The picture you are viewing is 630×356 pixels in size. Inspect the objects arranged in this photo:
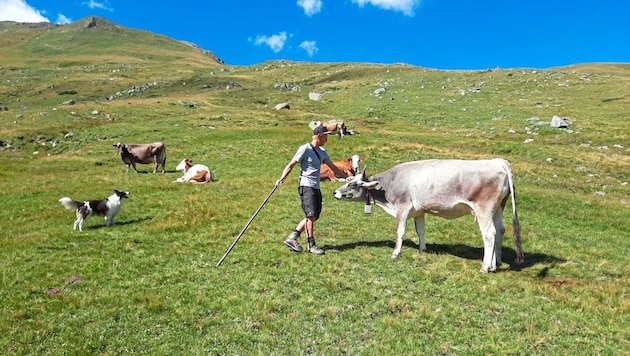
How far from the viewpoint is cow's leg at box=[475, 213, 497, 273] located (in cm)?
1112

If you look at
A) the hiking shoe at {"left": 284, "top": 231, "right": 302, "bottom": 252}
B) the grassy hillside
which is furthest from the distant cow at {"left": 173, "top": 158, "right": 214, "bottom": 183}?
the hiking shoe at {"left": 284, "top": 231, "right": 302, "bottom": 252}

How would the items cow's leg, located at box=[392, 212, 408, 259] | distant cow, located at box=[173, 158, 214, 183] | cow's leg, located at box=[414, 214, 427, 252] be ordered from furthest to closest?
distant cow, located at box=[173, 158, 214, 183], cow's leg, located at box=[414, 214, 427, 252], cow's leg, located at box=[392, 212, 408, 259]

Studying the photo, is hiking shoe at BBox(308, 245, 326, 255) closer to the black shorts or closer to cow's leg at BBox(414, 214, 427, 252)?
the black shorts

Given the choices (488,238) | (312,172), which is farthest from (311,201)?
(488,238)

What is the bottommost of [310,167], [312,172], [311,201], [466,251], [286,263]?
[466,251]

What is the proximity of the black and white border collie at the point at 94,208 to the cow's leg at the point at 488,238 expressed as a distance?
12.3 metres

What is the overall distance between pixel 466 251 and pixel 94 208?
12612 mm

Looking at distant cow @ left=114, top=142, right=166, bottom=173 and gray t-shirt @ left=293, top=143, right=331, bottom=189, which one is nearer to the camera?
gray t-shirt @ left=293, top=143, right=331, bottom=189

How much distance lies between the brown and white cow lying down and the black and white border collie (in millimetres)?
8390

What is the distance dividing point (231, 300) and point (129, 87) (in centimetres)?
9750

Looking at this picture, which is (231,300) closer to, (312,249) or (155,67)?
(312,249)

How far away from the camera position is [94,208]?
51.1 ft

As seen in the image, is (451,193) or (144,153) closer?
(451,193)

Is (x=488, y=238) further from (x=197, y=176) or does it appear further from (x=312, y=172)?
(x=197, y=176)
